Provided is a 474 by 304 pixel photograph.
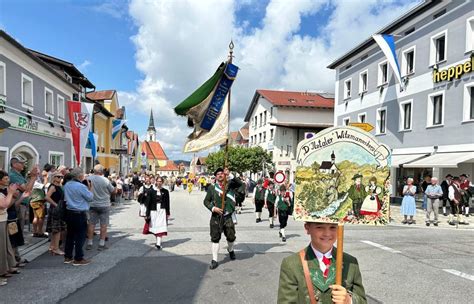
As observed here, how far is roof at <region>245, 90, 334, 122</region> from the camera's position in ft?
138

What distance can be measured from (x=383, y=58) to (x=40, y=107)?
64.2 ft

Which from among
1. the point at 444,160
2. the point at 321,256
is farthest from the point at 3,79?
the point at 444,160

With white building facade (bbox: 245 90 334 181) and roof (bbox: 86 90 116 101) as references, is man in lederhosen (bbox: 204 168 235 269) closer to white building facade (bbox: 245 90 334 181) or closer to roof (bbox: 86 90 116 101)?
white building facade (bbox: 245 90 334 181)

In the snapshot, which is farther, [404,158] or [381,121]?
[381,121]

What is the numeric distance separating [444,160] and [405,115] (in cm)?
531

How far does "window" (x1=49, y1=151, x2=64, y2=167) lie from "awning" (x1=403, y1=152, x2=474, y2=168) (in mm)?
17819

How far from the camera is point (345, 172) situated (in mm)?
2652

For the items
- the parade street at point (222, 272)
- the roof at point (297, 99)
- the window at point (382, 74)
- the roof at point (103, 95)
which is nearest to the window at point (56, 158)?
the parade street at point (222, 272)

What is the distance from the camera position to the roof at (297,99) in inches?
1660

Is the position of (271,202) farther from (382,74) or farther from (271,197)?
(382,74)

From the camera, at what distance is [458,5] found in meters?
15.8

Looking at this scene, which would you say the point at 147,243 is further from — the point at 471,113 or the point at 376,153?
the point at 471,113

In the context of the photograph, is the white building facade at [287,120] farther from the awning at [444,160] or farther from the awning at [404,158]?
the awning at [444,160]

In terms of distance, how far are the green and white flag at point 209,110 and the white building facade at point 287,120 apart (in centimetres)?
2936
